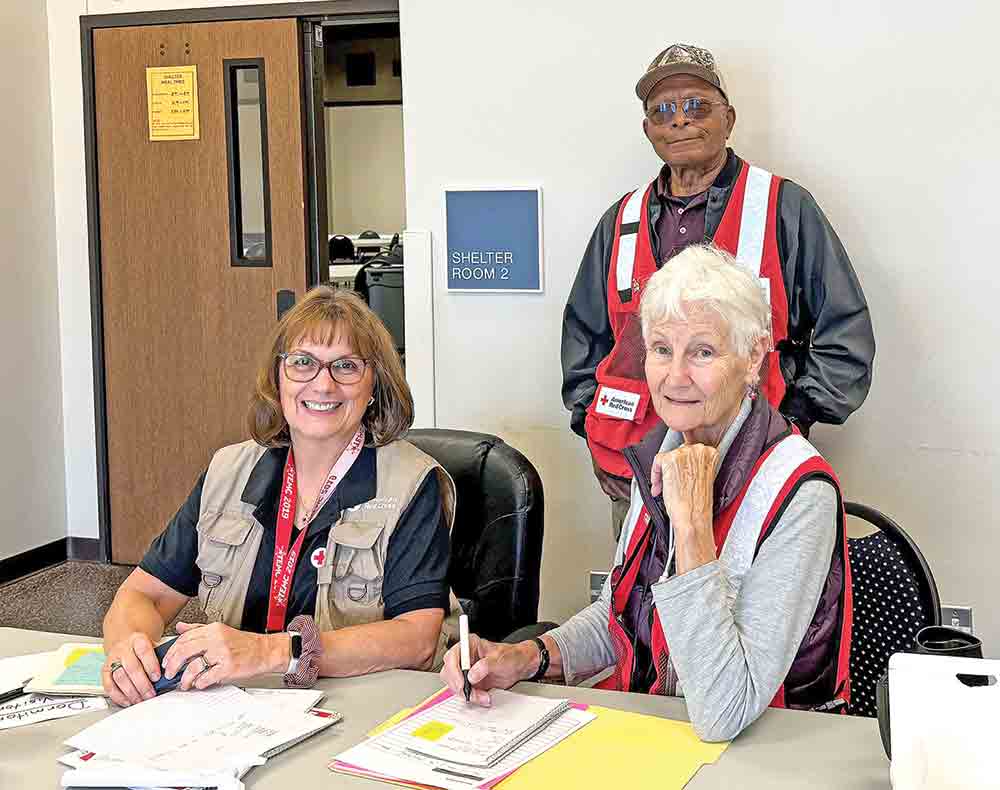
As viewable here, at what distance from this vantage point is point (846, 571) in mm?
1887

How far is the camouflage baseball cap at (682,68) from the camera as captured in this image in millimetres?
3164

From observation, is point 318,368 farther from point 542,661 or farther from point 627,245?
point 627,245

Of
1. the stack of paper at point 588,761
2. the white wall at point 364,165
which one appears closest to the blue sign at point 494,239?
the stack of paper at point 588,761

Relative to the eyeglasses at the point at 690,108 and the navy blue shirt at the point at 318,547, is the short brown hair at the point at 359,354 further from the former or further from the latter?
the eyeglasses at the point at 690,108

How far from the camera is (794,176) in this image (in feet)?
11.7

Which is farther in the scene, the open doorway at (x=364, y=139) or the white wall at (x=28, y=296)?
the open doorway at (x=364, y=139)

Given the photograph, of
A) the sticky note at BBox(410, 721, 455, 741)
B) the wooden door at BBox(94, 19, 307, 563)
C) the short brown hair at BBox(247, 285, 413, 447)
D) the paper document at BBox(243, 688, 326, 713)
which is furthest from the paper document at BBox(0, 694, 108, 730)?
the wooden door at BBox(94, 19, 307, 563)

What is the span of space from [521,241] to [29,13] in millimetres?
2682

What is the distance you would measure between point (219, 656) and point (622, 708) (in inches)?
23.7

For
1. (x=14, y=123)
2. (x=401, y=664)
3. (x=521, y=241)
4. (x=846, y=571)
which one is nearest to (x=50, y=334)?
(x=14, y=123)

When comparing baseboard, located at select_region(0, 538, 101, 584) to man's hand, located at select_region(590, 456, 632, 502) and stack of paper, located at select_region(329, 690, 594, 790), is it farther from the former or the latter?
stack of paper, located at select_region(329, 690, 594, 790)

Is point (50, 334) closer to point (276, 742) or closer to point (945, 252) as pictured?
point (945, 252)

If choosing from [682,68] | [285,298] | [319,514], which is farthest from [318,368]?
[285,298]

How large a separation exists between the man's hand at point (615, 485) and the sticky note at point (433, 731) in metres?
1.51
